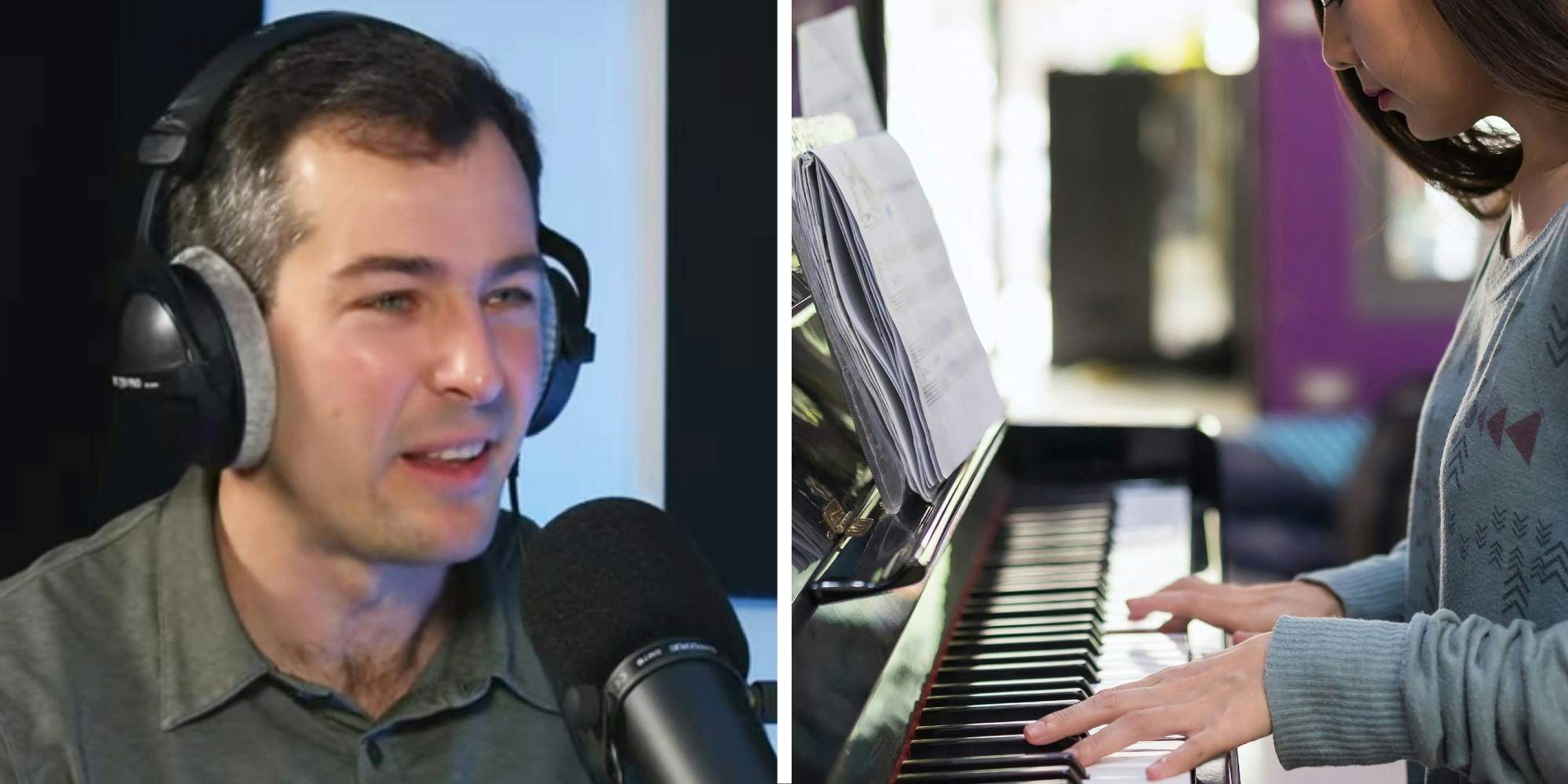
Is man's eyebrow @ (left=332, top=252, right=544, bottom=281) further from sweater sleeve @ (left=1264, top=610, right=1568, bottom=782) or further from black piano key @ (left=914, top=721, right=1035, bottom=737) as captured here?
sweater sleeve @ (left=1264, top=610, right=1568, bottom=782)

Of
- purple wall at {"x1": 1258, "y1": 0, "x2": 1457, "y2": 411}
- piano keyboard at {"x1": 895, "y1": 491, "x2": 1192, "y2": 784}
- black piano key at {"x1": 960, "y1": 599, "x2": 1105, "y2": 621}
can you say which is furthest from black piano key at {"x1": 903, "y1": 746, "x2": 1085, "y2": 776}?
purple wall at {"x1": 1258, "y1": 0, "x2": 1457, "y2": 411}

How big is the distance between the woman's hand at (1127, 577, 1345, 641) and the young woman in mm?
113

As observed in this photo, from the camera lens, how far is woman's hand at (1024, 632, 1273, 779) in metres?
1.05

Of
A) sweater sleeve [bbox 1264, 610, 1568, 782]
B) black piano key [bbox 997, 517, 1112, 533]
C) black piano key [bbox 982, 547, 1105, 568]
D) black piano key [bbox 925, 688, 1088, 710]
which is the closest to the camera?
sweater sleeve [bbox 1264, 610, 1568, 782]

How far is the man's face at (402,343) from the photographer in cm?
112

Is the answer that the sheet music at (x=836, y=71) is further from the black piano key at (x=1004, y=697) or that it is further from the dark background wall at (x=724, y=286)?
the black piano key at (x=1004, y=697)

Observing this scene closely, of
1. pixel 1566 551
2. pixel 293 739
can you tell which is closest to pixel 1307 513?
pixel 1566 551

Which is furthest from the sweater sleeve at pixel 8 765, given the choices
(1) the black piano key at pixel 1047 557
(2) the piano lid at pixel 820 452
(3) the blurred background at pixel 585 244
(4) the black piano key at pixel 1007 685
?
(1) the black piano key at pixel 1047 557

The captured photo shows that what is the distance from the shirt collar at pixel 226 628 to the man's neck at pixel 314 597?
0.01 metres

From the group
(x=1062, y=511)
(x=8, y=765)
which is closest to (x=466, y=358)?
(x=8, y=765)

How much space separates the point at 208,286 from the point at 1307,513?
145 inches

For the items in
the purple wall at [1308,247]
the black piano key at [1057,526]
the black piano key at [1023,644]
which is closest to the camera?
the black piano key at [1023,644]

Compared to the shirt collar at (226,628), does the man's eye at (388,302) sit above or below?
above

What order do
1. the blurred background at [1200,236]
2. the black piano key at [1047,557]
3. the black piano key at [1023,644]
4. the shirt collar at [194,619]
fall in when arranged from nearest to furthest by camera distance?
the shirt collar at [194,619], the black piano key at [1023,644], the black piano key at [1047,557], the blurred background at [1200,236]
